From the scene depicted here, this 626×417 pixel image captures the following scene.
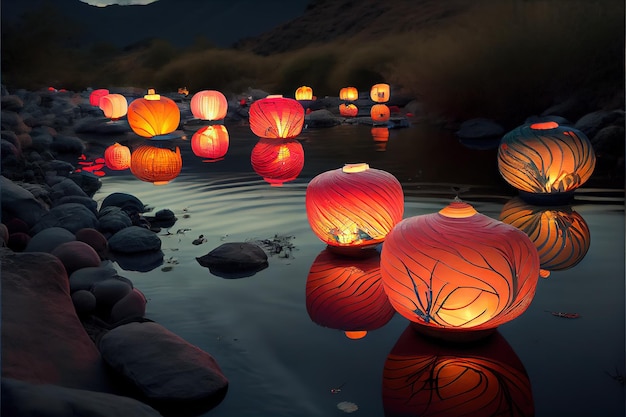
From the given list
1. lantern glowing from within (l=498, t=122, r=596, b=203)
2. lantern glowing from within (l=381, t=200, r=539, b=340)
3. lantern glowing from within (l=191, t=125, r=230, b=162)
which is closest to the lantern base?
lantern glowing from within (l=381, t=200, r=539, b=340)

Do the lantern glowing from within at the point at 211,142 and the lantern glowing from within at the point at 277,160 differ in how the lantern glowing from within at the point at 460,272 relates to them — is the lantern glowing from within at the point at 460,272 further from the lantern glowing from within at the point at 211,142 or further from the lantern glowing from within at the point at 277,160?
the lantern glowing from within at the point at 211,142

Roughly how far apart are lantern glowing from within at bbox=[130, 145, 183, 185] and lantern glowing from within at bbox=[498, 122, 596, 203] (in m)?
4.10

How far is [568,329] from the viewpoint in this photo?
11.4ft

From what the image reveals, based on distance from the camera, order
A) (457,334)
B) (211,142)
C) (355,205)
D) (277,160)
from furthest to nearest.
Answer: (211,142)
(277,160)
(355,205)
(457,334)

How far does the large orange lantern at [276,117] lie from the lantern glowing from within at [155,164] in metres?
1.57

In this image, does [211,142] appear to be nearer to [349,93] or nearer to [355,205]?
[355,205]

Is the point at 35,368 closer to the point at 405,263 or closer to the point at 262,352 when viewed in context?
the point at 262,352

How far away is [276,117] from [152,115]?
2.33 m

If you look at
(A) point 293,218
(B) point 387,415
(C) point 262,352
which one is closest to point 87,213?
(A) point 293,218

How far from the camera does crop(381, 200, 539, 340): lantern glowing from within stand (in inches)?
118

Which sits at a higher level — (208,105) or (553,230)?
(208,105)

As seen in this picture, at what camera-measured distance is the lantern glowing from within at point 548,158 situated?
238 inches

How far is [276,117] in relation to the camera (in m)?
11.4

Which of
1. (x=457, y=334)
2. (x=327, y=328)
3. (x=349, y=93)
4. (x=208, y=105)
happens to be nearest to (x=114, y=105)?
(x=208, y=105)
